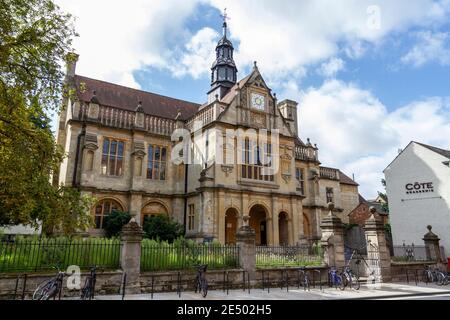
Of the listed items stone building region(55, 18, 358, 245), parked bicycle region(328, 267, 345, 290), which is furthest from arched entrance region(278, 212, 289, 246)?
parked bicycle region(328, 267, 345, 290)

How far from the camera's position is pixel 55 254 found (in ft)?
38.8

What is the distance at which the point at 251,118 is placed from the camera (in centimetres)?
2575

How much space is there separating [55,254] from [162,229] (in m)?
10.6

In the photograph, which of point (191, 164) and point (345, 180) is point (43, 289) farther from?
point (345, 180)

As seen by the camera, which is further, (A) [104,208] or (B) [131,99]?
(B) [131,99]

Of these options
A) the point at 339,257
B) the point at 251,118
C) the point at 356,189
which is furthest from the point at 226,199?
the point at 356,189

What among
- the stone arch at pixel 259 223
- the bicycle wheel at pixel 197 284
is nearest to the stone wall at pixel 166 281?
the bicycle wheel at pixel 197 284

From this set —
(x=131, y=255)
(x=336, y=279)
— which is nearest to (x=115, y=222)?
(x=131, y=255)

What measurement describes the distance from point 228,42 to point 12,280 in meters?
29.9

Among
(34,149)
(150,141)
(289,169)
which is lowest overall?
(34,149)

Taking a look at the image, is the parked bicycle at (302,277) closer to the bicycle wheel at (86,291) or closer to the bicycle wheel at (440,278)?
the bicycle wheel at (440,278)

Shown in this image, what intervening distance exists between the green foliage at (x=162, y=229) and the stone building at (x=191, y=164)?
45.1 inches

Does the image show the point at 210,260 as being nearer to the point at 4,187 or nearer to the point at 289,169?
the point at 4,187

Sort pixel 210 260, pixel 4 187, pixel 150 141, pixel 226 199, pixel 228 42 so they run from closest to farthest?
pixel 4 187 → pixel 210 260 → pixel 226 199 → pixel 150 141 → pixel 228 42
